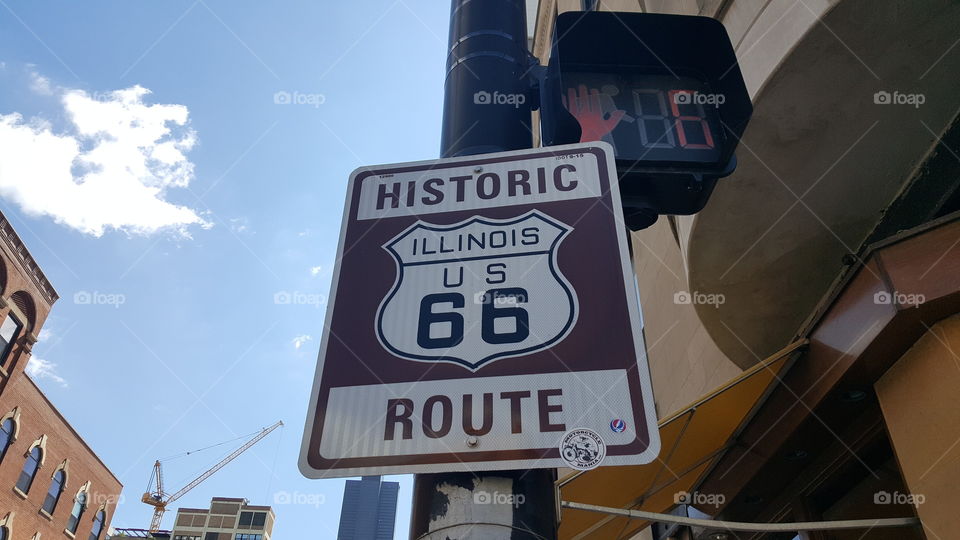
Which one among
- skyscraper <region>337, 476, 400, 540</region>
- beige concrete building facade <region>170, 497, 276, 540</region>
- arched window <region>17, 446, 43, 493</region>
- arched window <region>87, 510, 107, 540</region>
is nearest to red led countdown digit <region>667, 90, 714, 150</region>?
arched window <region>17, 446, 43, 493</region>

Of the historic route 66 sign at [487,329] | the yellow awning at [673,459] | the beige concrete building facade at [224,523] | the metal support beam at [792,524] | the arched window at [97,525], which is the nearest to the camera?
the historic route 66 sign at [487,329]

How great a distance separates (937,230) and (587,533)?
11.1ft

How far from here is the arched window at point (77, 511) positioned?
30127 mm

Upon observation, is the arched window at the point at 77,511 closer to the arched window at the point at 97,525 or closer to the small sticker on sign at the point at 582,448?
the arched window at the point at 97,525

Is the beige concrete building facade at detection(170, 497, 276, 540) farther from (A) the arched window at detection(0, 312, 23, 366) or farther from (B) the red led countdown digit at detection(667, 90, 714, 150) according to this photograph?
(B) the red led countdown digit at detection(667, 90, 714, 150)

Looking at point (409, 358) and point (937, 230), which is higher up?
point (937, 230)

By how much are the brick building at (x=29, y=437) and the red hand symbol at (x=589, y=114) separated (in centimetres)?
2764

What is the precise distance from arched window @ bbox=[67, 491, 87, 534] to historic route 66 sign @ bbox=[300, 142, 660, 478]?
34.8 m

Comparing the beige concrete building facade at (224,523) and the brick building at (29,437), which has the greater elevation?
the beige concrete building facade at (224,523)

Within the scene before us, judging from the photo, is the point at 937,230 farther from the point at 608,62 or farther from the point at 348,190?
the point at 348,190

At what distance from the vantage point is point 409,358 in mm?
1866

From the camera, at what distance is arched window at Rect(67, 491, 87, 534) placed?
30.1m

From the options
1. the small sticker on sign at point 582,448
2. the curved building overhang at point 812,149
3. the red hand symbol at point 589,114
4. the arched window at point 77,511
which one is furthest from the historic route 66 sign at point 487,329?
the arched window at point 77,511

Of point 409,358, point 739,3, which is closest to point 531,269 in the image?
point 409,358
